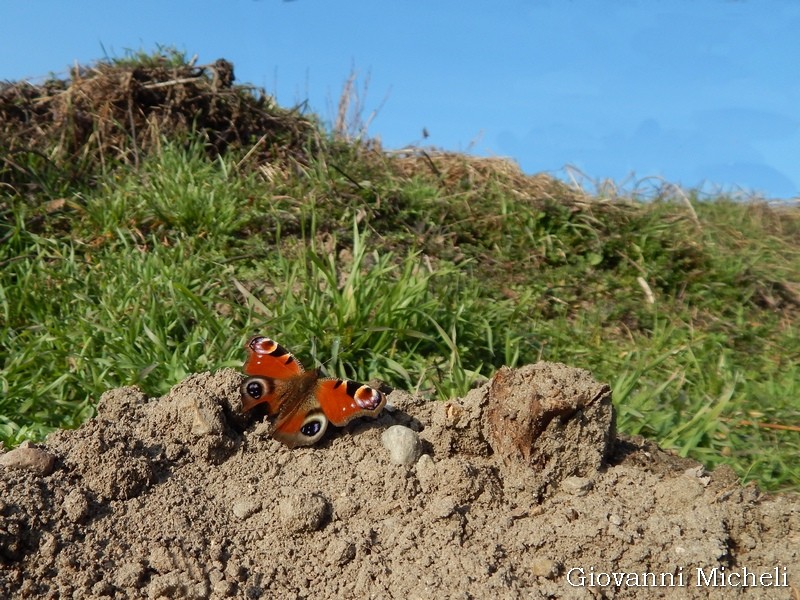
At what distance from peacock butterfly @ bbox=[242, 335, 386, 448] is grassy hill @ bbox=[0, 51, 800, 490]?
0.62m

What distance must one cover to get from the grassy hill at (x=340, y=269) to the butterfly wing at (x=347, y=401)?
70cm

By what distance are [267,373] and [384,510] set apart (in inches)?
27.3

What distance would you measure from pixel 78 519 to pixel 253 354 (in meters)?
0.86

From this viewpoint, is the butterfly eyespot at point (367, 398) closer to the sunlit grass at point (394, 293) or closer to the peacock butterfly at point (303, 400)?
the peacock butterfly at point (303, 400)

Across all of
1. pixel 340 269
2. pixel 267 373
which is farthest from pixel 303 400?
pixel 340 269

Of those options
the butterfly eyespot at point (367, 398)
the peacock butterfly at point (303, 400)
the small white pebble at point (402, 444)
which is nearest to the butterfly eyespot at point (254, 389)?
the peacock butterfly at point (303, 400)

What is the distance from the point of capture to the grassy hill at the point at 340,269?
3.89m

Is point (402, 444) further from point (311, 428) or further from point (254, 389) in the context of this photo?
point (254, 389)

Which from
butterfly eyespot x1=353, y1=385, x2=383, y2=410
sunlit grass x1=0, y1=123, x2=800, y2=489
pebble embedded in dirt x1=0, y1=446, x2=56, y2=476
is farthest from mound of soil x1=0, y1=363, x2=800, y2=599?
sunlit grass x1=0, y1=123, x2=800, y2=489

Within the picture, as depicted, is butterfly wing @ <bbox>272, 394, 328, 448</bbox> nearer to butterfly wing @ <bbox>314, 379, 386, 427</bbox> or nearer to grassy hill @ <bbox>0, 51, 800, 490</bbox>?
butterfly wing @ <bbox>314, 379, 386, 427</bbox>

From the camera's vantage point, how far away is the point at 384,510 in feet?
8.81

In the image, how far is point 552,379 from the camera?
2.88 m

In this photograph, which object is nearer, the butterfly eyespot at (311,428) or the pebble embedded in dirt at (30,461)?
the pebble embedded in dirt at (30,461)

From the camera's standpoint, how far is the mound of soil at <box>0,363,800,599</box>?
244 centimetres
